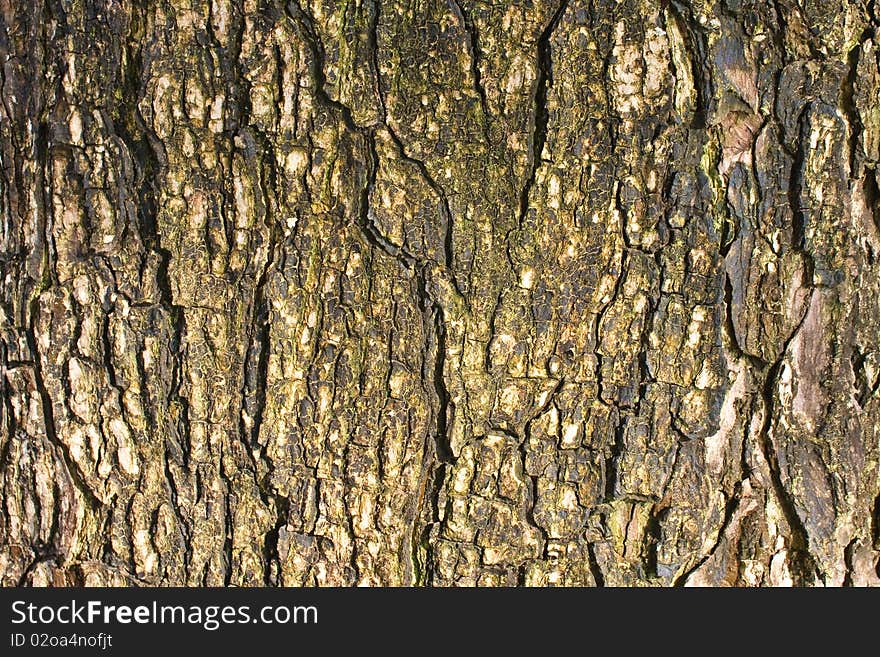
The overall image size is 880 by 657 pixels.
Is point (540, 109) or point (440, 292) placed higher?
point (540, 109)

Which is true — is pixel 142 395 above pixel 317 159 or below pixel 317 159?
below

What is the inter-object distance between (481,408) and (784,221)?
62 centimetres

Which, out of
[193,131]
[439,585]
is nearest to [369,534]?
[439,585]

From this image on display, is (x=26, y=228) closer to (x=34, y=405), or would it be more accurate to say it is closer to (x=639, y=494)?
(x=34, y=405)

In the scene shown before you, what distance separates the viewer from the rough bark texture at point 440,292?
1.30 meters

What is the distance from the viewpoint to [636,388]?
1.35m

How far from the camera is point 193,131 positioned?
130cm

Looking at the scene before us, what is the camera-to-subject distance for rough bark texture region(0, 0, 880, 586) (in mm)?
1298

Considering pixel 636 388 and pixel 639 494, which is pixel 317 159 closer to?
pixel 636 388

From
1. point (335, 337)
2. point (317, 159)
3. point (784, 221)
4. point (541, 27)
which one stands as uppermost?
point (541, 27)

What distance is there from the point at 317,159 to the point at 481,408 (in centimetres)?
52

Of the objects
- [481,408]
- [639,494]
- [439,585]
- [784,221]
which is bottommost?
[439,585]

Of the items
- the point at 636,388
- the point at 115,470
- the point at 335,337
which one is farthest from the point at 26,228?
the point at 636,388

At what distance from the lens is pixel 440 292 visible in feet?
4.33
